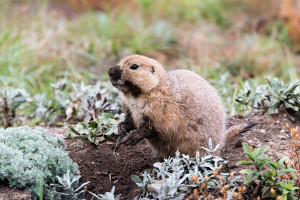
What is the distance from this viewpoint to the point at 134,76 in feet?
11.4

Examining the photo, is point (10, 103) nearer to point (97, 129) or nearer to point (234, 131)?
point (97, 129)

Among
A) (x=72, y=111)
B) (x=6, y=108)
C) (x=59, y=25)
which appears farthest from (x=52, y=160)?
(x=59, y=25)

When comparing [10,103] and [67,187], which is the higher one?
[10,103]

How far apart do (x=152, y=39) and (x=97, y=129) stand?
198 inches

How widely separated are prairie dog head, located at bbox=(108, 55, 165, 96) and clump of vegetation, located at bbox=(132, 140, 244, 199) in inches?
24.0

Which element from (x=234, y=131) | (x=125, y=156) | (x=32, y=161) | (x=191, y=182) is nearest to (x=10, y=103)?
(x=125, y=156)

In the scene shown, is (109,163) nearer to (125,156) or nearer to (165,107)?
(125,156)

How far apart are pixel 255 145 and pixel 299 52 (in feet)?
18.9

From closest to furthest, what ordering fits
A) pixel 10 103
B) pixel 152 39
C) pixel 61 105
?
pixel 10 103, pixel 61 105, pixel 152 39

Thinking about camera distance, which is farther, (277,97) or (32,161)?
(277,97)

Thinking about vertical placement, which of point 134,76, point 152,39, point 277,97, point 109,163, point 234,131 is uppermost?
point 152,39

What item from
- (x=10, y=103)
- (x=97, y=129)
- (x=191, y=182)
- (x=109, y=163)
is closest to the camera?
(x=191, y=182)

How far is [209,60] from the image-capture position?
26.2ft

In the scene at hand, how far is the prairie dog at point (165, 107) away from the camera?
348 centimetres
